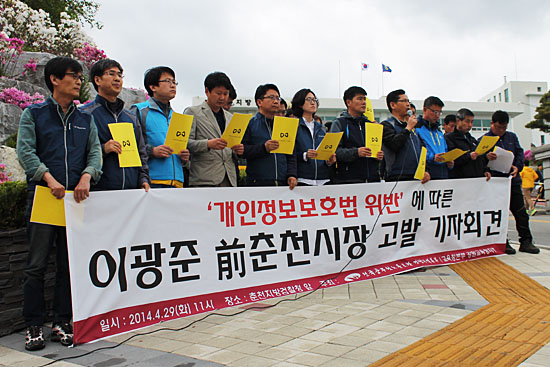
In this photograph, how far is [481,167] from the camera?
6.57 metres

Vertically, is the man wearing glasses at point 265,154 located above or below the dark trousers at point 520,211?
above

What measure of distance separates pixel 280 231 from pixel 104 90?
6.39 ft

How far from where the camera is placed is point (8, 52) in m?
10.4

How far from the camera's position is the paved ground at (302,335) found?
2.97 meters

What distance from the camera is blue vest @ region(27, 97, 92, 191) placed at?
11.4 ft

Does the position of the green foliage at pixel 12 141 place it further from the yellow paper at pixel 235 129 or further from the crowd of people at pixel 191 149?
the yellow paper at pixel 235 129

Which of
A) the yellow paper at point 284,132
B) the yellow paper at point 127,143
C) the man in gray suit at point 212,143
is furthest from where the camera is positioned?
the yellow paper at point 284,132

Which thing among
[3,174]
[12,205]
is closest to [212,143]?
[12,205]

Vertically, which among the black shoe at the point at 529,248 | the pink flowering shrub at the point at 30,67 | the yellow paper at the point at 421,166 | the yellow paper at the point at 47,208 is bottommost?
the black shoe at the point at 529,248

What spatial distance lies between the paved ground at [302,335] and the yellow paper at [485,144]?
2.32m

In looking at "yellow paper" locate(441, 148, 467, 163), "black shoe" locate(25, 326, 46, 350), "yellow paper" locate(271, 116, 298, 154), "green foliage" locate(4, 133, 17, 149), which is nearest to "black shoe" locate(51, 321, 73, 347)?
"black shoe" locate(25, 326, 46, 350)

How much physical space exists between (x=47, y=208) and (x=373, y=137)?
3.26 m

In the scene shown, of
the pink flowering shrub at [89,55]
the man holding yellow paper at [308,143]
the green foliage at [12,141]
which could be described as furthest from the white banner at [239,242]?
the pink flowering shrub at [89,55]

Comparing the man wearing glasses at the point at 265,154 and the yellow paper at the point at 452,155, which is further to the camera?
the yellow paper at the point at 452,155
